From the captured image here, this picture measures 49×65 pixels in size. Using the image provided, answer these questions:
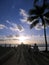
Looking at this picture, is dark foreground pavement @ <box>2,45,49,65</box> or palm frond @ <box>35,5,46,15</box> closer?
dark foreground pavement @ <box>2,45,49,65</box>

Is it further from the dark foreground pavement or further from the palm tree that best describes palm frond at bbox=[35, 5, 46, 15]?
the dark foreground pavement

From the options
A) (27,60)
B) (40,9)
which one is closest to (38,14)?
(40,9)

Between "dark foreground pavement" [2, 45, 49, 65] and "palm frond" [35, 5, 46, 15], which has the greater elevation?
"palm frond" [35, 5, 46, 15]

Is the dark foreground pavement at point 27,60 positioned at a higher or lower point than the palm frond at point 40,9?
lower

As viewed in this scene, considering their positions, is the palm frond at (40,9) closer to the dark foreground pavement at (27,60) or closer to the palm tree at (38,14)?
the palm tree at (38,14)

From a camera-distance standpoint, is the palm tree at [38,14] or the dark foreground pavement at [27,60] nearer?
the dark foreground pavement at [27,60]

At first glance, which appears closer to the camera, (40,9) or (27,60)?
(27,60)

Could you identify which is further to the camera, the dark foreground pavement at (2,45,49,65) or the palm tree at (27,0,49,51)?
the palm tree at (27,0,49,51)

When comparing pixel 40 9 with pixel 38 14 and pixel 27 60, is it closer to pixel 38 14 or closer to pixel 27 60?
pixel 38 14

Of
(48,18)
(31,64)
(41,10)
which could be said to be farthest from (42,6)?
(31,64)

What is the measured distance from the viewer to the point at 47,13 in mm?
30156

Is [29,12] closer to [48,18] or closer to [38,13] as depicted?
[38,13]

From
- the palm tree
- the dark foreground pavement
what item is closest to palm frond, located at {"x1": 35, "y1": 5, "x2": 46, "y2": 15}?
the palm tree

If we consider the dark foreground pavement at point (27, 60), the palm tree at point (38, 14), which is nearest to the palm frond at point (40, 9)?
→ the palm tree at point (38, 14)
